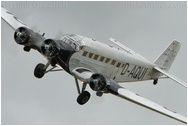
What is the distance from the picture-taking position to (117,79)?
86.3 ft

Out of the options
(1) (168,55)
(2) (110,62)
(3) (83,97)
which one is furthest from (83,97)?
(1) (168,55)

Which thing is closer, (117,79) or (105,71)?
(105,71)

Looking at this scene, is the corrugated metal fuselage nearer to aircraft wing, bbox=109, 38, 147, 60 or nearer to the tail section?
the tail section

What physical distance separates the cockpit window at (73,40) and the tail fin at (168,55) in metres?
10.2

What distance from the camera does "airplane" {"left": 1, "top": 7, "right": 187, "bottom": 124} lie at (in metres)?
21.0

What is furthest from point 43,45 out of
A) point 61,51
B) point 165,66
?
point 165,66

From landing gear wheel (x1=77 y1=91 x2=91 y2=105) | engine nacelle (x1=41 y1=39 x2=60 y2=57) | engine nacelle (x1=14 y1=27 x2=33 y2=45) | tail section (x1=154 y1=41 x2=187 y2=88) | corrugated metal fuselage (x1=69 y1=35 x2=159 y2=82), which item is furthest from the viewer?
tail section (x1=154 y1=41 x2=187 y2=88)

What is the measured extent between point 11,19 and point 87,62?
774 centimetres

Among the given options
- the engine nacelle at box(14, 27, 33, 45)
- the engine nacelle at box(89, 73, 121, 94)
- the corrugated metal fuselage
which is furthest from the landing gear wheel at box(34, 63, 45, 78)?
the engine nacelle at box(89, 73, 121, 94)

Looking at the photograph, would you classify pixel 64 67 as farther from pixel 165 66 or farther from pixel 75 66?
pixel 165 66

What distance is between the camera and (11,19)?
88.8 ft

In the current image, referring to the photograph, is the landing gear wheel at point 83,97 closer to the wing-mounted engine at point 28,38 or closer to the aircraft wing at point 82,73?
the aircraft wing at point 82,73

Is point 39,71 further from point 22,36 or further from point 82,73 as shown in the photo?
point 82,73

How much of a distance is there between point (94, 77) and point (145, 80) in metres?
9.79
